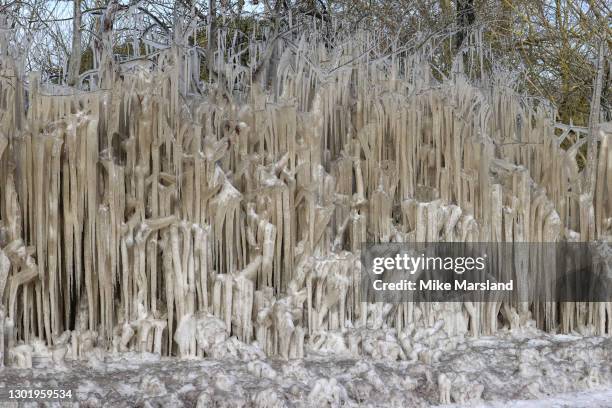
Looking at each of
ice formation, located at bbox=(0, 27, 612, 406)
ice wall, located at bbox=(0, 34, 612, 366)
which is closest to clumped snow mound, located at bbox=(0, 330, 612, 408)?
ice formation, located at bbox=(0, 27, 612, 406)

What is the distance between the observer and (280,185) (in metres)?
4.89

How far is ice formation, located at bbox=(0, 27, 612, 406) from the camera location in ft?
14.7

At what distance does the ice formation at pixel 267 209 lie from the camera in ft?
14.7

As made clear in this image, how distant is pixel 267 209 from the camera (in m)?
4.90

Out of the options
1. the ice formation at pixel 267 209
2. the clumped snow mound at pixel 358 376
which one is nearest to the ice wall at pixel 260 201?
the ice formation at pixel 267 209

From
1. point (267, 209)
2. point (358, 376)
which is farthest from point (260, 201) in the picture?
point (358, 376)

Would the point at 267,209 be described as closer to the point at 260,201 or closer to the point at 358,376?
the point at 260,201

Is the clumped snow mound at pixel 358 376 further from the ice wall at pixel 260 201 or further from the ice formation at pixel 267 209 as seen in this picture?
the ice wall at pixel 260 201

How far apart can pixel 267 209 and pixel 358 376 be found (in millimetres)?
1152

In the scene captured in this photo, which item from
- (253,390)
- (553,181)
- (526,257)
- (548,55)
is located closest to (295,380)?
(253,390)

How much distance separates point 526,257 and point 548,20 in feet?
18.0

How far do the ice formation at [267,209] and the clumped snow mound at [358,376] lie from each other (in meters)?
0.02

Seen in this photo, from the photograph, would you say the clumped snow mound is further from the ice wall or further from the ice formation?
the ice wall

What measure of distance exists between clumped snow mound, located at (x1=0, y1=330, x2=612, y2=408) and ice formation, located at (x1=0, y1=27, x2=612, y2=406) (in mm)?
25
